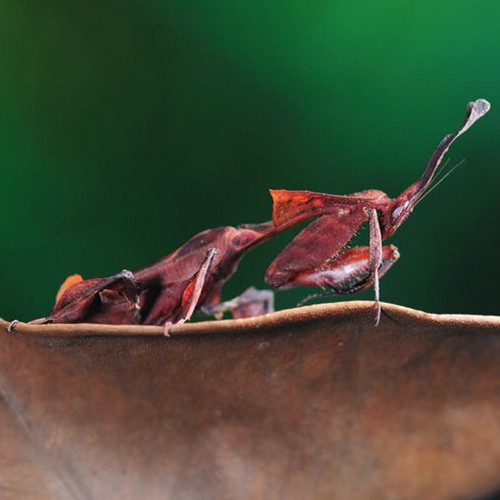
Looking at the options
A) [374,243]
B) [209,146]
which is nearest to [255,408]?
[374,243]

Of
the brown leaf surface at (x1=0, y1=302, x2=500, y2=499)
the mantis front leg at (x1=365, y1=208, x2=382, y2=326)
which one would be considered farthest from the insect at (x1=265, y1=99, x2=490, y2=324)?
the brown leaf surface at (x1=0, y1=302, x2=500, y2=499)

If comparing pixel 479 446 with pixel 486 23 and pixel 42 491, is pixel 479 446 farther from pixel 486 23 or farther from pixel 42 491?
pixel 486 23

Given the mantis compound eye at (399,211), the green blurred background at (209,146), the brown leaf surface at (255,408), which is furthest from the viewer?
the green blurred background at (209,146)

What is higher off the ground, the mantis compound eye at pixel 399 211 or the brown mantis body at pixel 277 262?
the mantis compound eye at pixel 399 211

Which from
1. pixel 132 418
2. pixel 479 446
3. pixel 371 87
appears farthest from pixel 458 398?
pixel 371 87

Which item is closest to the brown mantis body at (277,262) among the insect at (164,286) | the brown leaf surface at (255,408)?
the insect at (164,286)

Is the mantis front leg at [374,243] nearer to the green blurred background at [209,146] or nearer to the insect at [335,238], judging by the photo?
the insect at [335,238]

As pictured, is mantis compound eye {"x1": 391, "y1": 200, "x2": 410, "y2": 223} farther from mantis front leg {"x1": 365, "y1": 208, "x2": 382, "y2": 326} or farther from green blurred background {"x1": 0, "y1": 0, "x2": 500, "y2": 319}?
green blurred background {"x1": 0, "y1": 0, "x2": 500, "y2": 319}
